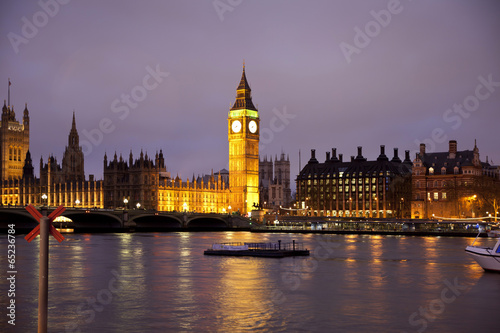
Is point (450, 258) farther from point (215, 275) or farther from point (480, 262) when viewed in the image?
point (215, 275)

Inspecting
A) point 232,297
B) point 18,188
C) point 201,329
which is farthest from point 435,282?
point 18,188

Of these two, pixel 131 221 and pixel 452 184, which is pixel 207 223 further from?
pixel 452 184

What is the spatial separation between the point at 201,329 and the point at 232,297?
7104 mm

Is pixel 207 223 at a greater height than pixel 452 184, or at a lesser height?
lesser

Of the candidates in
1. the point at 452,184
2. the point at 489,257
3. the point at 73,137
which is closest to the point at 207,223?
the point at 452,184

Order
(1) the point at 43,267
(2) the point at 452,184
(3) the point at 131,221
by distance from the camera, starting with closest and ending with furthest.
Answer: (1) the point at 43,267, (3) the point at 131,221, (2) the point at 452,184

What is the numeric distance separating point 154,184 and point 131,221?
1087 inches

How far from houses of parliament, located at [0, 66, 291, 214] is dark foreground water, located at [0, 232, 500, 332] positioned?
90442 mm

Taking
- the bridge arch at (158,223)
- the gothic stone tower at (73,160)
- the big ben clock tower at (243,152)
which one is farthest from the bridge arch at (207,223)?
the gothic stone tower at (73,160)

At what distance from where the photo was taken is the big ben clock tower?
156 m

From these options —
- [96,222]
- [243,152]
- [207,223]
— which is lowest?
[207,223]

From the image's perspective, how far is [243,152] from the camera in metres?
156

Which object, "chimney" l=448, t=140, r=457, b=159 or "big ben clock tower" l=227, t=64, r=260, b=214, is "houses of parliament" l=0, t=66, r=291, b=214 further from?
"chimney" l=448, t=140, r=457, b=159

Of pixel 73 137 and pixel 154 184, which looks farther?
pixel 73 137
